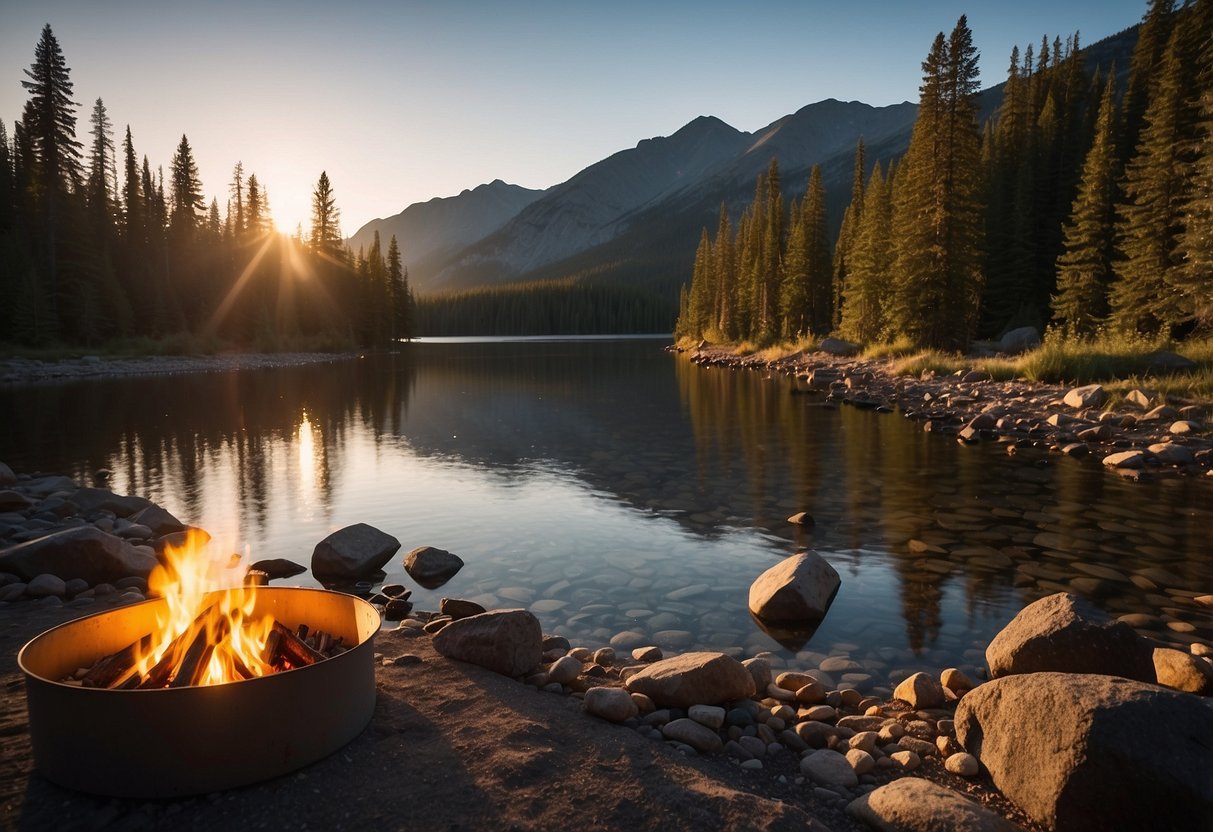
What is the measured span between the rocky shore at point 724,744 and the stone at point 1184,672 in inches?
0.6

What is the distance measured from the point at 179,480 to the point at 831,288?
2395 inches

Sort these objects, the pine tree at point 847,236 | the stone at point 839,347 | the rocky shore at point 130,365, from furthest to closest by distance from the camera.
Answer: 1. the pine tree at point 847,236
2. the stone at point 839,347
3. the rocky shore at point 130,365

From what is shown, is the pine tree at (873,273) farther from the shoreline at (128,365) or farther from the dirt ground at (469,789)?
the dirt ground at (469,789)

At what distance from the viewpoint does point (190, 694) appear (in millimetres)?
3645

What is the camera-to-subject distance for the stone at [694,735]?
181 inches

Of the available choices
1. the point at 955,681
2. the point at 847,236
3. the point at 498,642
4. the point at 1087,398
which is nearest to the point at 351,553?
the point at 498,642

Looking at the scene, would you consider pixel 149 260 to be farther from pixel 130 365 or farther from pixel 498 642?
pixel 498 642

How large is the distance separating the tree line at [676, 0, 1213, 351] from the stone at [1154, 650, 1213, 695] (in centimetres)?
2531

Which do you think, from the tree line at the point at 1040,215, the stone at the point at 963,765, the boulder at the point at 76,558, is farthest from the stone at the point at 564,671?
the tree line at the point at 1040,215

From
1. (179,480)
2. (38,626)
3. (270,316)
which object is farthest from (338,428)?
(270,316)

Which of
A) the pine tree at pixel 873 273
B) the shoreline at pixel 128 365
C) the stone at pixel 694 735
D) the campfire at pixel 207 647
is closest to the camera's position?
the campfire at pixel 207 647

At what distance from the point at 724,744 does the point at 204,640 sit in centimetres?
348

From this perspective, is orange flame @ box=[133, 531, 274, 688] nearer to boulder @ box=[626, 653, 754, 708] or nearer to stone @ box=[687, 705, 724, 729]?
boulder @ box=[626, 653, 754, 708]

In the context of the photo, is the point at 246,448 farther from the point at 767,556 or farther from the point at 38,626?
the point at 767,556
